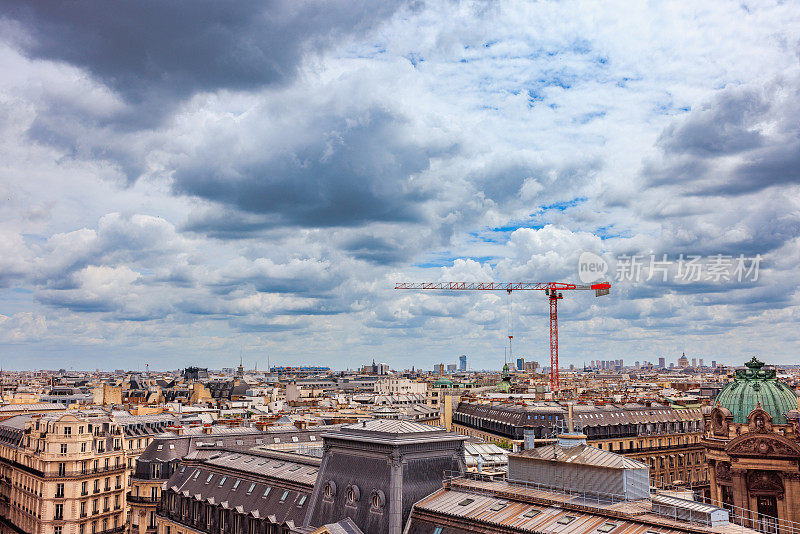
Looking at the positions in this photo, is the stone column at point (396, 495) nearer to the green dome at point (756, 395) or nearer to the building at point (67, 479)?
the green dome at point (756, 395)

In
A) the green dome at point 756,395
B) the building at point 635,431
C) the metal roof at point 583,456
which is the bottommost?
the building at point 635,431

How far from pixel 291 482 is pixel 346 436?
1203 cm

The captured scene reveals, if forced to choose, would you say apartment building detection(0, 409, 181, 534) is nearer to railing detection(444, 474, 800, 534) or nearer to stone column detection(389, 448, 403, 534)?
stone column detection(389, 448, 403, 534)

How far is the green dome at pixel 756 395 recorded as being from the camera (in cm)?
7538

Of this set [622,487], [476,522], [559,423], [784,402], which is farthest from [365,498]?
[559,423]

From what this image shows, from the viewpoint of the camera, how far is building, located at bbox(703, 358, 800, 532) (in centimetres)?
6850

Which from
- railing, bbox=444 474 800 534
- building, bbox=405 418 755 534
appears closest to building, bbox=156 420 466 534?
building, bbox=405 418 755 534

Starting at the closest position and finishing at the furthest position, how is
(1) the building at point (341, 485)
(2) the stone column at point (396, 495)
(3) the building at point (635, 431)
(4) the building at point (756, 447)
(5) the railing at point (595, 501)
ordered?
(5) the railing at point (595, 501), (2) the stone column at point (396, 495), (1) the building at point (341, 485), (4) the building at point (756, 447), (3) the building at point (635, 431)

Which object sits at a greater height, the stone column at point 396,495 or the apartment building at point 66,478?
the stone column at point 396,495

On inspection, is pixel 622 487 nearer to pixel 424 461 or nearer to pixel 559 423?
pixel 424 461

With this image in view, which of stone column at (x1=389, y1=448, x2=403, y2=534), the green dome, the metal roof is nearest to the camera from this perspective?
the metal roof

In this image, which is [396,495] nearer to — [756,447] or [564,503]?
[564,503]

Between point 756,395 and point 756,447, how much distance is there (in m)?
8.47

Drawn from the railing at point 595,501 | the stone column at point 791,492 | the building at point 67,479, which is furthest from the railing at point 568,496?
the building at point 67,479
